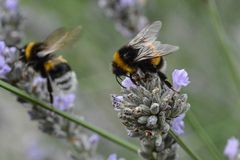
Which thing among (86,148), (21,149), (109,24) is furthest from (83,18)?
(86,148)

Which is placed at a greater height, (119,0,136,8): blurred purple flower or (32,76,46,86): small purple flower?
(32,76,46,86): small purple flower

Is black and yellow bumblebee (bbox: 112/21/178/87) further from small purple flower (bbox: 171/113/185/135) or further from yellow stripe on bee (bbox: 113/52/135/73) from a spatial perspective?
small purple flower (bbox: 171/113/185/135)

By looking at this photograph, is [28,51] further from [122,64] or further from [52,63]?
[122,64]

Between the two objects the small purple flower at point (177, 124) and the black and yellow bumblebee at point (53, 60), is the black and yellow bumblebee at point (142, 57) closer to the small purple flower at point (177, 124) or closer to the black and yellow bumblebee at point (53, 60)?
the small purple flower at point (177, 124)

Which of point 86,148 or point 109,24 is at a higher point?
A: point 86,148

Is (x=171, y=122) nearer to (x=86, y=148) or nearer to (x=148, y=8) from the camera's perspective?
(x=86, y=148)

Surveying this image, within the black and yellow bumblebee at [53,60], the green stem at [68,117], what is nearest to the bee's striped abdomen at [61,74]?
the black and yellow bumblebee at [53,60]

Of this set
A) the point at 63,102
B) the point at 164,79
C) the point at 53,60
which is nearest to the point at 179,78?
the point at 164,79

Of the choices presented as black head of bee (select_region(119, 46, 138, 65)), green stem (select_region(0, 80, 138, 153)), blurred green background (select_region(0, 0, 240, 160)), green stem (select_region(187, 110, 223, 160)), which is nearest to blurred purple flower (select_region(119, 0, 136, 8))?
green stem (select_region(187, 110, 223, 160))
